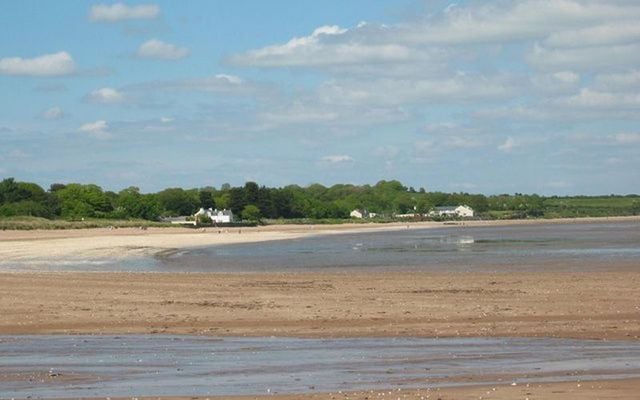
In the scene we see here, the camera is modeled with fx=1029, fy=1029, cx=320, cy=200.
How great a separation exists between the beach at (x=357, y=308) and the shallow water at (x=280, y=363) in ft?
2.34

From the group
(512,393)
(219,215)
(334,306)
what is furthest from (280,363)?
(219,215)

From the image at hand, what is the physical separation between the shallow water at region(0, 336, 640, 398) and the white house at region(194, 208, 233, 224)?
436 ft

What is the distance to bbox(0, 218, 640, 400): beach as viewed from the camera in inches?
651

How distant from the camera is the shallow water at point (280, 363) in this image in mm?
11828

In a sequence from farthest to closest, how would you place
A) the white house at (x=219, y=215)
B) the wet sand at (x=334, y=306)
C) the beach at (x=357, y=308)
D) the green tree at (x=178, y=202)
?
the green tree at (x=178, y=202) < the white house at (x=219, y=215) < the wet sand at (x=334, y=306) < the beach at (x=357, y=308)

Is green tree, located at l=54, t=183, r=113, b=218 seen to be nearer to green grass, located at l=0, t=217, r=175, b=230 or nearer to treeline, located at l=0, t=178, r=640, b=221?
treeline, located at l=0, t=178, r=640, b=221

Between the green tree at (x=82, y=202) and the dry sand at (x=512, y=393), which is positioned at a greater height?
the green tree at (x=82, y=202)

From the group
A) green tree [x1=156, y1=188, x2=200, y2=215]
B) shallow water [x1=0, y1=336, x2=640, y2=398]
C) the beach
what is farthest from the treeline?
shallow water [x1=0, y1=336, x2=640, y2=398]

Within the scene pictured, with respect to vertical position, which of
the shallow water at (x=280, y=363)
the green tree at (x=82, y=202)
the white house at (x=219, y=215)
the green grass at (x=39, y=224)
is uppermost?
the green tree at (x=82, y=202)

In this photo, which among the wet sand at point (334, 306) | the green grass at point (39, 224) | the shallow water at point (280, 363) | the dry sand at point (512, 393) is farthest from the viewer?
the green grass at point (39, 224)

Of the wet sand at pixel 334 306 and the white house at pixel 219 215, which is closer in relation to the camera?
Answer: the wet sand at pixel 334 306

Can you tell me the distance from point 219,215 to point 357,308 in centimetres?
13761

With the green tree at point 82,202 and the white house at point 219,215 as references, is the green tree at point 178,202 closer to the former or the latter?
the white house at point 219,215

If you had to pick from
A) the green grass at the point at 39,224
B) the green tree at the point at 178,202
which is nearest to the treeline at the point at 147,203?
the green tree at the point at 178,202
